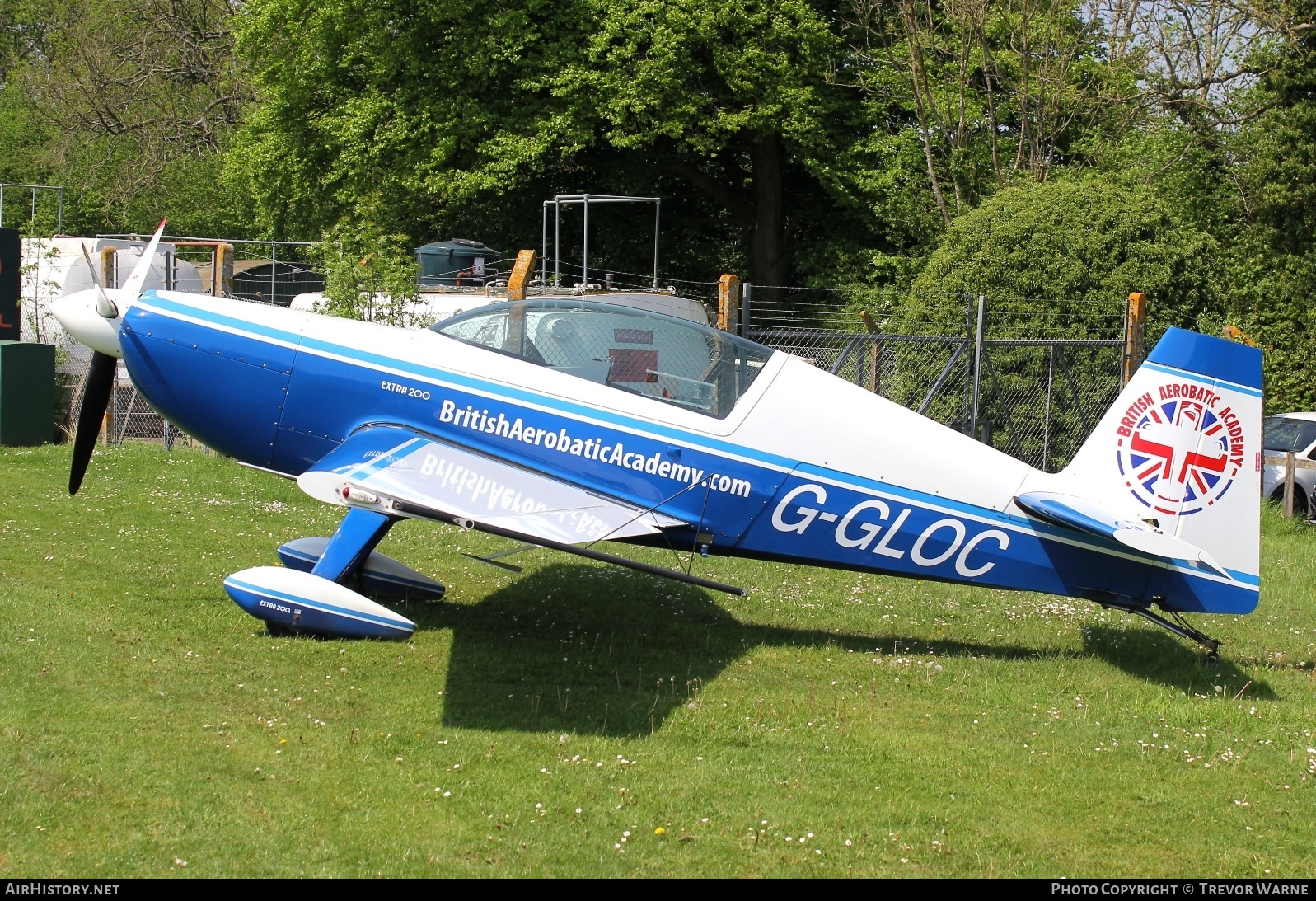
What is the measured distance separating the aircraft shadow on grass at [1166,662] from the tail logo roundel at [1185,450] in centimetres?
103

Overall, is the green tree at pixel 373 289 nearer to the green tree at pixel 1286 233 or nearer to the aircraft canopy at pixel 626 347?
the aircraft canopy at pixel 626 347

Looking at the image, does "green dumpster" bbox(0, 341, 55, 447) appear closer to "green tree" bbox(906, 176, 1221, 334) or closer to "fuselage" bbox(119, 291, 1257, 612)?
"fuselage" bbox(119, 291, 1257, 612)

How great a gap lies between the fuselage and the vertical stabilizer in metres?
0.24

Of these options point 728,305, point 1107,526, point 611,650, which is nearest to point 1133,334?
point 728,305

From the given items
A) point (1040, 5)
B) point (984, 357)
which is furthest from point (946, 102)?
point (984, 357)

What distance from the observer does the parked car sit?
47.5ft

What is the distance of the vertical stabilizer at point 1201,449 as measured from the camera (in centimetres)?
676

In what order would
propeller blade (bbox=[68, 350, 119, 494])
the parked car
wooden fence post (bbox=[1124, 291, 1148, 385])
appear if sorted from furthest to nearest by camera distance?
the parked car < wooden fence post (bbox=[1124, 291, 1148, 385]) < propeller blade (bbox=[68, 350, 119, 494])

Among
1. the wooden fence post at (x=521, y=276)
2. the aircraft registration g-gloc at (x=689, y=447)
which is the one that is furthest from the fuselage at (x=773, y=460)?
the wooden fence post at (x=521, y=276)

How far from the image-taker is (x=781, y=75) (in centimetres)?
2439

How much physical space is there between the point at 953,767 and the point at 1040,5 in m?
21.2

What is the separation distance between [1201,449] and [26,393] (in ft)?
44.9

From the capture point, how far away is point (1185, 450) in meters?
6.80

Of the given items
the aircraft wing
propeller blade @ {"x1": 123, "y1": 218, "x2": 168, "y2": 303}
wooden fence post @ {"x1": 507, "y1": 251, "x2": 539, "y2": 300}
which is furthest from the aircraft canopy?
wooden fence post @ {"x1": 507, "y1": 251, "x2": 539, "y2": 300}
